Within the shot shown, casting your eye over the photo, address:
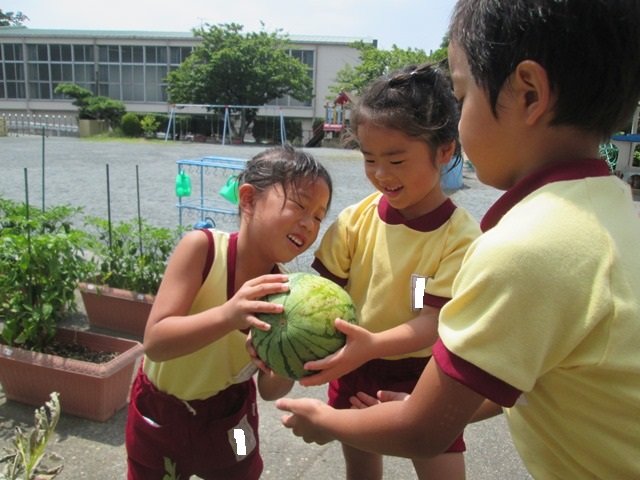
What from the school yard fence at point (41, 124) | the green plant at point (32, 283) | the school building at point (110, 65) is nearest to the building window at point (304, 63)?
the school building at point (110, 65)

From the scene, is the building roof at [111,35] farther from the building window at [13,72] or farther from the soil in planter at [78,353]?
the soil in planter at [78,353]

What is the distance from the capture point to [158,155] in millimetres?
20891

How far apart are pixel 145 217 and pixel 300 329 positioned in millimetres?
8518

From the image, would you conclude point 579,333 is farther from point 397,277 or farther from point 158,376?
point 158,376

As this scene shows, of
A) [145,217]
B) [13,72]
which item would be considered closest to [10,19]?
[13,72]

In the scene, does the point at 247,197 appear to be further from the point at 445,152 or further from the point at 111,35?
the point at 111,35

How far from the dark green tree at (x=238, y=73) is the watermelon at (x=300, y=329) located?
33.8m

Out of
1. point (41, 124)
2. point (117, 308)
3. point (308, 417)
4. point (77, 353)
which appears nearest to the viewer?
point (308, 417)

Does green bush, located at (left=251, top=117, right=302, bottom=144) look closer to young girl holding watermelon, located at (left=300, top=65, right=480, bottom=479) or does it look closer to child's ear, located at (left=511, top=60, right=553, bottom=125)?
young girl holding watermelon, located at (left=300, top=65, right=480, bottom=479)

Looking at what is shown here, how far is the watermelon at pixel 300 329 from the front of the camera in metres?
1.49

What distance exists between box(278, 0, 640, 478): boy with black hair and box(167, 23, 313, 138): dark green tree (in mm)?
34212

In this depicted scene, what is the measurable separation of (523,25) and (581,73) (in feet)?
0.46

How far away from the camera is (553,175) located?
3.63ft

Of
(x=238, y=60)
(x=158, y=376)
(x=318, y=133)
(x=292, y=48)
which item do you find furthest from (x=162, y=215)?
(x=292, y=48)
